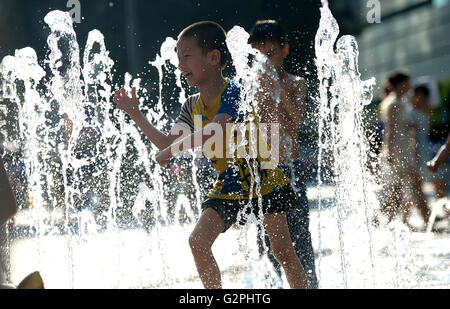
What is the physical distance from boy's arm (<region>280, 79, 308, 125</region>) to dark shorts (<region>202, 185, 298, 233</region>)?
1.70 ft

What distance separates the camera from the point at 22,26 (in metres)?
16.8

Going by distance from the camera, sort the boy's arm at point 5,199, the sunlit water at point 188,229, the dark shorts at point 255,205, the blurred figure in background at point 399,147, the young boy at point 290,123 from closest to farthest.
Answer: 1. the boy's arm at point 5,199
2. the dark shorts at point 255,205
3. the young boy at point 290,123
4. the sunlit water at point 188,229
5. the blurred figure in background at point 399,147

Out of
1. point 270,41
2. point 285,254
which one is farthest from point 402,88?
point 285,254

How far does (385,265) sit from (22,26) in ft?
47.6

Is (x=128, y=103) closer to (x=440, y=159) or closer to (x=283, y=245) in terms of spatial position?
(x=283, y=245)

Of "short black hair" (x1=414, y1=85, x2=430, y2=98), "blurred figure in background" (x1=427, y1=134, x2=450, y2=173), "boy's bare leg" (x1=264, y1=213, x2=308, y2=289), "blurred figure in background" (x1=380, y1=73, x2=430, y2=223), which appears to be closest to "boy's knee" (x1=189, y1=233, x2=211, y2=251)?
"boy's bare leg" (x1=264, y1=213, x2=308, y2=289)

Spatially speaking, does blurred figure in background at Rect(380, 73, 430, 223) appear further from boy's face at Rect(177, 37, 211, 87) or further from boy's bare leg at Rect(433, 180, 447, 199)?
boy's face at Rect(177, 37, 211, 87)

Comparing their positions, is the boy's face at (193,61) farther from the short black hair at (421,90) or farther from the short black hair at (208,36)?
the short black hair at (421,90)

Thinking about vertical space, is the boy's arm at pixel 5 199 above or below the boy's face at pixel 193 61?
below

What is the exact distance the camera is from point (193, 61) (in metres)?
3.01

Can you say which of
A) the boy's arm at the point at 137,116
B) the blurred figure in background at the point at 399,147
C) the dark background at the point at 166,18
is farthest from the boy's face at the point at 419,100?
the dark background at the point at 166,18

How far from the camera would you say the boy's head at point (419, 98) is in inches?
244

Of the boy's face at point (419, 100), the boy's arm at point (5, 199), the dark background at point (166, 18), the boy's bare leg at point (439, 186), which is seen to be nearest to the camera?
the boy's arm at point (5, 199)
